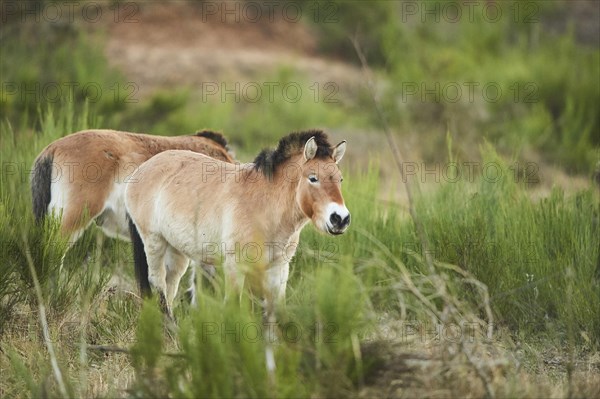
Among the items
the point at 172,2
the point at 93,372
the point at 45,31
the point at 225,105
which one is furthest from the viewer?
the point at 172,2

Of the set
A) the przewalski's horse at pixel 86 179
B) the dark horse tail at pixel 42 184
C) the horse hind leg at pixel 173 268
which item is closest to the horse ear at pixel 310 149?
the horse hind leg at pixel 173 268

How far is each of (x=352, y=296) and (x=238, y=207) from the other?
2.03 metres

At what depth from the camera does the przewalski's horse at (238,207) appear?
18.4 ft

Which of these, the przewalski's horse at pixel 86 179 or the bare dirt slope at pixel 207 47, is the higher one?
the bare dirt slope at pixel 207 47

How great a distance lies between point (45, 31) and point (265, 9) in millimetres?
8106

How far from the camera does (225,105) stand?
14469mm

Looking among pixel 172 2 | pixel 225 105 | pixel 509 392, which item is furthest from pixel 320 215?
pixel 172 2

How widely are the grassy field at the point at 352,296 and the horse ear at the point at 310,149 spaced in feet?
2.12

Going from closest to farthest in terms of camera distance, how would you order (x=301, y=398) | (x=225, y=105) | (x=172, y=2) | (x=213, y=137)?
(x=301, y=398) < (x=213, y=137) < (x=225, y=105) < (x=172, y=2)

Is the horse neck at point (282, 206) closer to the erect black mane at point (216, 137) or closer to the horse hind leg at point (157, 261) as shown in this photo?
the horse hind leg at point (157, 261)

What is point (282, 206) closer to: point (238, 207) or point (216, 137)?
point (238, 207)

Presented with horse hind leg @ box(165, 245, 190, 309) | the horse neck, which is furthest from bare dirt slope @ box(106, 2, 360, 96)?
the horse neck

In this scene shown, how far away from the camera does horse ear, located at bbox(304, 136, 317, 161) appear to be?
561 centimetres

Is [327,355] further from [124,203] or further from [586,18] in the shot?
[586,18]
